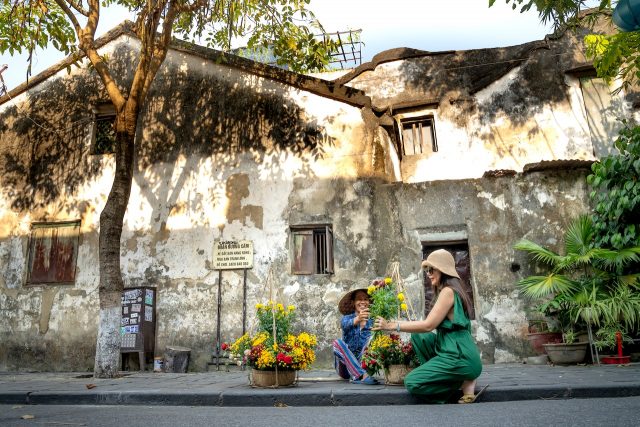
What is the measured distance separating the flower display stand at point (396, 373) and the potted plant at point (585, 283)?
12.1 feet

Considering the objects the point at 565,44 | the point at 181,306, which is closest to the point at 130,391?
the point at 181,306

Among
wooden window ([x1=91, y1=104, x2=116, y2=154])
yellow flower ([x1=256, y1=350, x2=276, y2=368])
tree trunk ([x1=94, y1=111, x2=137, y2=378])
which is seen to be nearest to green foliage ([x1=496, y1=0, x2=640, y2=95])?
yellow flower ([x1=256, y1=350, x2=276, y2=368])

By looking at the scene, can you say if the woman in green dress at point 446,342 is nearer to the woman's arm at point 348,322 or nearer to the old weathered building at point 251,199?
the woman's arm at point 348,322

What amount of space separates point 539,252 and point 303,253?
4.27 m

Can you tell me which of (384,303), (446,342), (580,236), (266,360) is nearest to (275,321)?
(266,360)

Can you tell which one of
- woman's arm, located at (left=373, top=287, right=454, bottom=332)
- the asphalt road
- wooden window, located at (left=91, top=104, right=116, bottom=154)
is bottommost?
the asphalt road

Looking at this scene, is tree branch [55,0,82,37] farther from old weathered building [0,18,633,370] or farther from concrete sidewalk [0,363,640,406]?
concrete sidewalk [0,363,640,406]

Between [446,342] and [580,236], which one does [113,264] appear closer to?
[446,342]

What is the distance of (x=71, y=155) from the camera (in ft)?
38.7

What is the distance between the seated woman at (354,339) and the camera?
665cm

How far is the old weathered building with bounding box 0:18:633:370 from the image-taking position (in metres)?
9.96

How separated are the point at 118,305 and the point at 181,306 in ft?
→ 6.18

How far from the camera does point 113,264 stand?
8797mm

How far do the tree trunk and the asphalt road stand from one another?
2.91 meters
